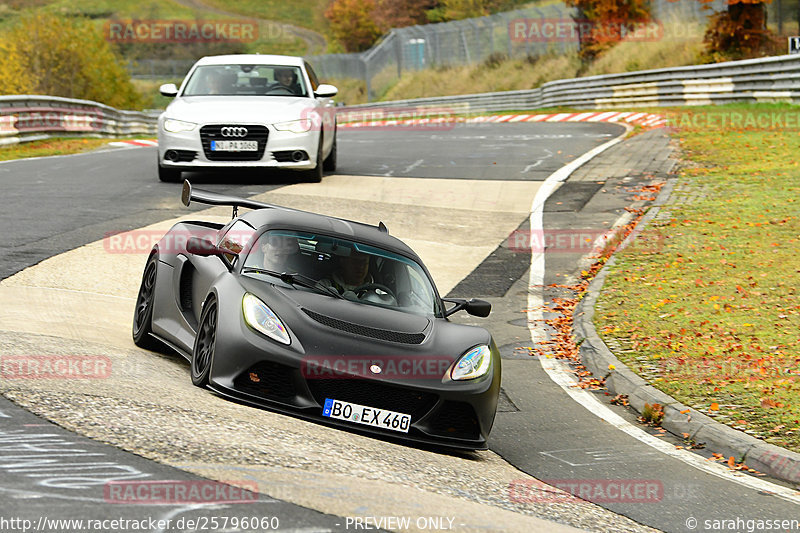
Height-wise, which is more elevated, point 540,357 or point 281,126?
point 281,126

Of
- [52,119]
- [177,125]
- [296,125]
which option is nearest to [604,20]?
[52,119]

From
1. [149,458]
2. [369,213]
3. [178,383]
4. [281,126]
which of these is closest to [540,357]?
[178,383]

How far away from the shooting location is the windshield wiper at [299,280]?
7.59 metres

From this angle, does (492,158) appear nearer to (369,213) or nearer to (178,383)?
(369,213)

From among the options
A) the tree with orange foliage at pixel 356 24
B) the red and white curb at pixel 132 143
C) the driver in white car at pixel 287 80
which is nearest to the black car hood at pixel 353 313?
the driver in white car at pixel 287 80

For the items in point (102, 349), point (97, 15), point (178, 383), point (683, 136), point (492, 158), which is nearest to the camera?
point (178, 383)

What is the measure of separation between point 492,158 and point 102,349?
629 inches

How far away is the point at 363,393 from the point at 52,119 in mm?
25019

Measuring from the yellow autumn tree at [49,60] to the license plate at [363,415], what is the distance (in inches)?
2002

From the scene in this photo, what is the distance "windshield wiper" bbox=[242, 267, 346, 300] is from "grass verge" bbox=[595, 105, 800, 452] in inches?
117

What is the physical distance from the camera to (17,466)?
5.02 meters

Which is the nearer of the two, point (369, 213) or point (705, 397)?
point (705, 397)

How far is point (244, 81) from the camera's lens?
723 inches

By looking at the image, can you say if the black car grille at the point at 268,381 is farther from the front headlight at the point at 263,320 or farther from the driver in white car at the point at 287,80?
the driver in white car at the point at 287,80
